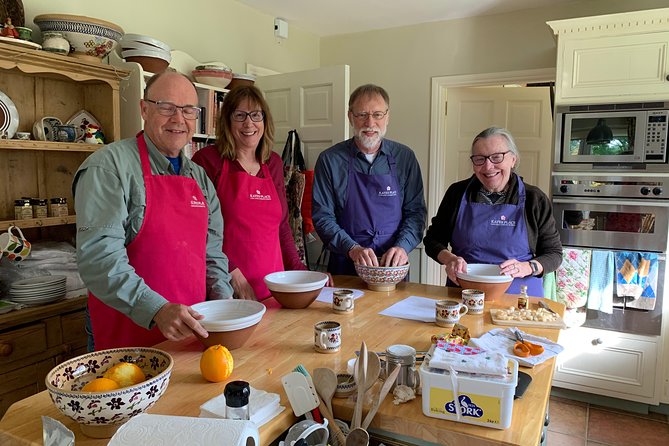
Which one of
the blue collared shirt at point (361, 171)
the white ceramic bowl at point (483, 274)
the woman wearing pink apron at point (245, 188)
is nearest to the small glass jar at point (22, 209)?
the woman wearing pink apron at point (245, 188)

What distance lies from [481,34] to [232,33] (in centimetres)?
Answer: 198

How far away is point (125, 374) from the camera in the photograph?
91cm

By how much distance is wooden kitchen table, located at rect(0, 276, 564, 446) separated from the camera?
0.91 meters

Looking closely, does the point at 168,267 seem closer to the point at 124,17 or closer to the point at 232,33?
the point at 124,17

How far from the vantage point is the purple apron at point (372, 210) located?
2283 mm

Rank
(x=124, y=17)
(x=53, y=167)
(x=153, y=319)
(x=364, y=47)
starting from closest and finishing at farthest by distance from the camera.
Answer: (x=153, y=319), (x=53, y=167), (x=124, y=17), (x=364, y=47)

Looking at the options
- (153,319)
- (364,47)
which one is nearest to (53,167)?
(153,319)

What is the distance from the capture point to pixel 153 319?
47.8 inches

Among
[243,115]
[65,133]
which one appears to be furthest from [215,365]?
[65,133]

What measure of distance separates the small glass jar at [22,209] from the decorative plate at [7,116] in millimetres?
309

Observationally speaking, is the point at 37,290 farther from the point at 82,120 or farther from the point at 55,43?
the point at 55,43

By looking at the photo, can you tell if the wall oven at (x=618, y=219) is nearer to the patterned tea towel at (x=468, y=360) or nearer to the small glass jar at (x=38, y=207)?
the patterned tea towel at (x=468, y=360)

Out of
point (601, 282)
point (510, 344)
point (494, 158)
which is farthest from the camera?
point (601, 282)

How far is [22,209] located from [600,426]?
11.0 ft
